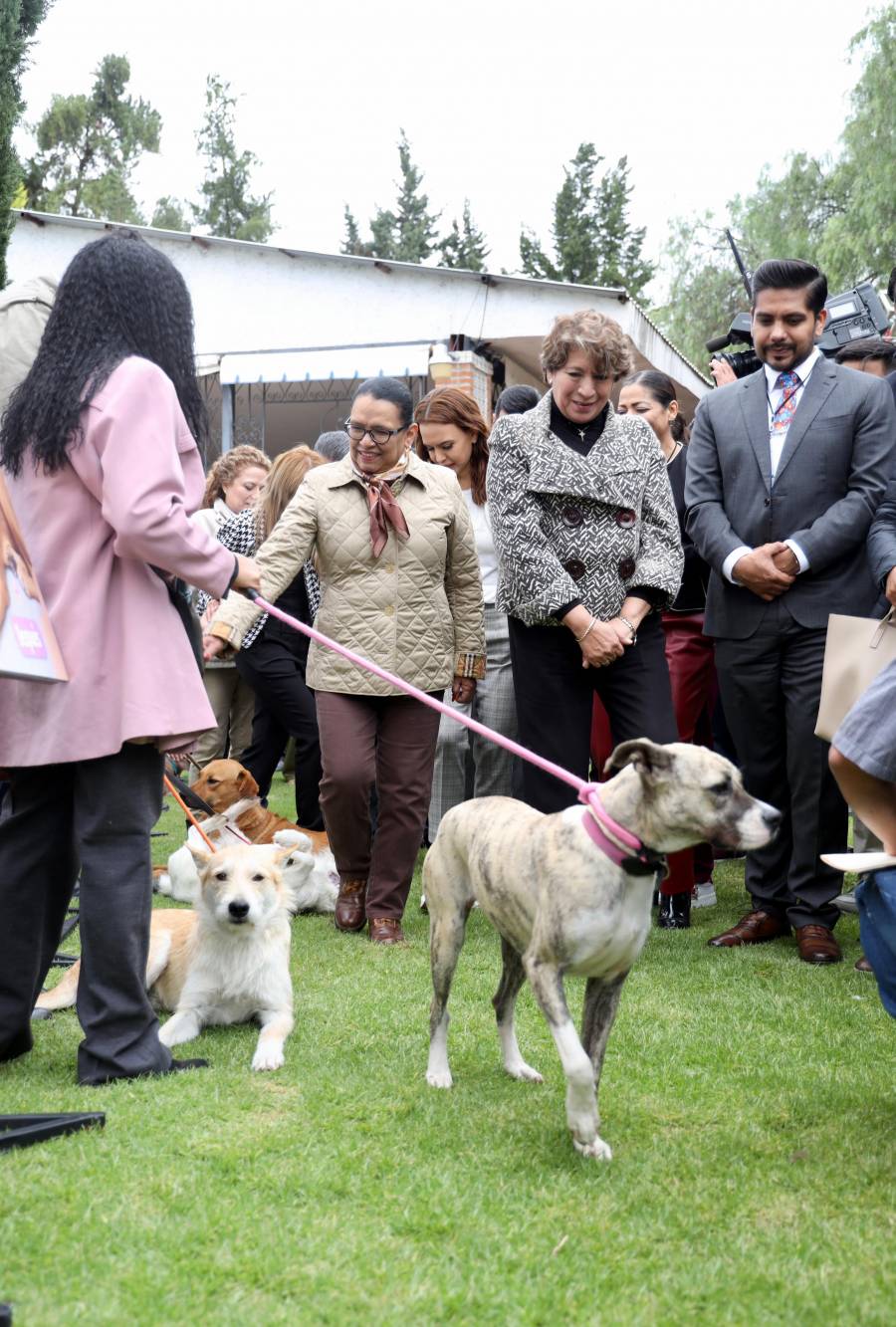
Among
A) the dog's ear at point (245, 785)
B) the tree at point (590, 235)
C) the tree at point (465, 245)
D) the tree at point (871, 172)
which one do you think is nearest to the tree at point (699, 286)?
the tree at point (871, 172)

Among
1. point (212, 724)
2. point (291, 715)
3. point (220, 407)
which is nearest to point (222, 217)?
point (220, 407)

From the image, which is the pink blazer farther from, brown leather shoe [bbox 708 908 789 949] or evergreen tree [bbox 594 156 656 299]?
evergreen tree [bbox 594 156 656 299]

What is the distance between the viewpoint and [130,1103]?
3.43 meters

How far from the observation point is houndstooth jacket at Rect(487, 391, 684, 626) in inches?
205

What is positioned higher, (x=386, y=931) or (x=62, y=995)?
(x=62, y=995)

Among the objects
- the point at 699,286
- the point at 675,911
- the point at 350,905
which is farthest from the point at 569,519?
the point at 699,286

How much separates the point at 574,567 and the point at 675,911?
1800 mm

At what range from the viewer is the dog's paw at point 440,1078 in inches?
147

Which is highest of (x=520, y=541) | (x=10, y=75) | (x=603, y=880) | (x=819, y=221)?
(x=819, y=221)

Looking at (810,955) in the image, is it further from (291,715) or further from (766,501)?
(291,715)

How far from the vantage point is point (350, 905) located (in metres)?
5.96

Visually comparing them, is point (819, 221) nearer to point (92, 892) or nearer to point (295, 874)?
point (295, 874)

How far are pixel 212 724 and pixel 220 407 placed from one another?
14156 millimetres

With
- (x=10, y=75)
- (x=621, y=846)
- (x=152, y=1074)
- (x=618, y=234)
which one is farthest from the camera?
(x=618, y=234)
